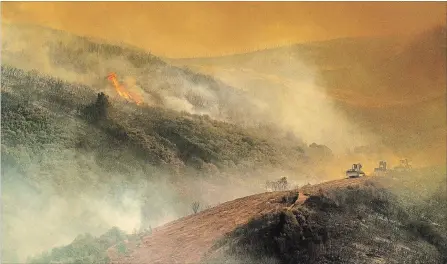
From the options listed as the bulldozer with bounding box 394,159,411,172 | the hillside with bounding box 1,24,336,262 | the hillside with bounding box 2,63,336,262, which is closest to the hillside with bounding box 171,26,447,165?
the bulldozer with bounding box 394,159,411,172

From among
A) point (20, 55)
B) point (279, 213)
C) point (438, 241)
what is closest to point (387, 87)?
point (438, 241)

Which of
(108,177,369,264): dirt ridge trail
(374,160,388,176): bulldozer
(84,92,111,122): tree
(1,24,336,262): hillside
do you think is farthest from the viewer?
(374,160,388,176): bulldozer

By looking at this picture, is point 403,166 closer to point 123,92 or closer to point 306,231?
point 306,231

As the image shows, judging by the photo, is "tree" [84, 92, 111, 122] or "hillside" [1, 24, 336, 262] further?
"tree" [84, 92, 111, 122]

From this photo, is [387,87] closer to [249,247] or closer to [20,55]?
[249,247]

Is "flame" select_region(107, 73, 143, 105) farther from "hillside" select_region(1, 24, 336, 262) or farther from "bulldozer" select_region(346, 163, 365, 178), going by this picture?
"bulldozer" select_region(346, 163, 365, 178)

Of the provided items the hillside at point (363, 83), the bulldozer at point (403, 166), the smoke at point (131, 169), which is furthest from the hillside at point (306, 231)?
the hillside at point (363, 83)

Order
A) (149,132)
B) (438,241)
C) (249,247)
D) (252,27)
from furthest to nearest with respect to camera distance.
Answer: (252,27) → (149,132) → (438,241) → (249,247)
